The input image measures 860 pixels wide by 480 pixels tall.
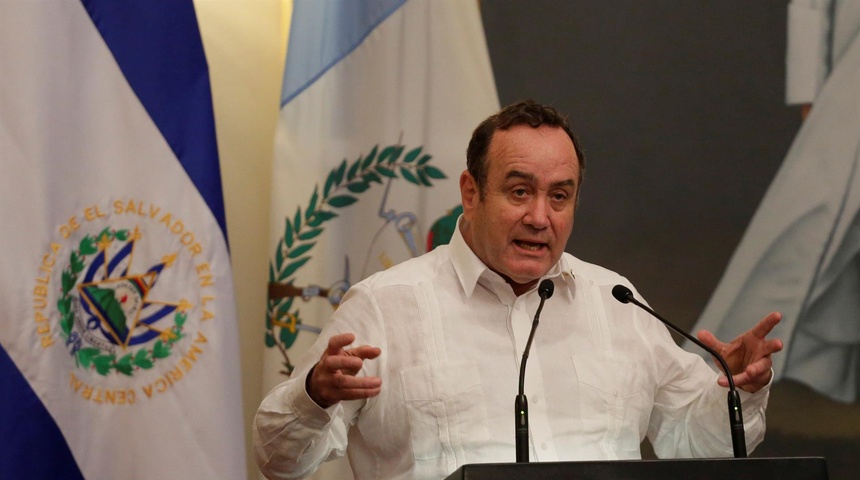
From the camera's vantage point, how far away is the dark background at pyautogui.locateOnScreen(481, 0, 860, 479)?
3.51 m

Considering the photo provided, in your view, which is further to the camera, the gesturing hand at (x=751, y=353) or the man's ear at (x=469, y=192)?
the man's ear at (x=469, y=192)

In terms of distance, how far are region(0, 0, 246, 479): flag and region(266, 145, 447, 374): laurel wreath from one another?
0.37 metres

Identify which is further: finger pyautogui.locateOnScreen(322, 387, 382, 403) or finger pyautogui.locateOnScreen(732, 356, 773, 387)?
finger pyautogui.locateOnScreen(732, 356, 773, 387)

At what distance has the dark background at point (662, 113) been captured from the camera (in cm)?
351

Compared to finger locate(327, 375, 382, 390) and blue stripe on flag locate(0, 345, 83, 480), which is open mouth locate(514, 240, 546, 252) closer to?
finger locate(327, 375, 382, 390)

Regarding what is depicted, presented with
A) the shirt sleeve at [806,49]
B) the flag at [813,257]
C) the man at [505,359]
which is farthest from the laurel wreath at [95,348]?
the shirt sleeve at [806,49]

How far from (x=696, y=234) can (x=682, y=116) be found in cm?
45

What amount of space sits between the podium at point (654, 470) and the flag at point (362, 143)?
74.9 inches

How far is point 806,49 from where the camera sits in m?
3.54

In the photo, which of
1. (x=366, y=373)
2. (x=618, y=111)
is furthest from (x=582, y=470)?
(x=618, y=111)

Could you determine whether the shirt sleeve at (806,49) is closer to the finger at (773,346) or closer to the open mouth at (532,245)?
the open mouth at (532,245)

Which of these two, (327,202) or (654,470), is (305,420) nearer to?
(654,470)

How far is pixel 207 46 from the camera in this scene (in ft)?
11.5

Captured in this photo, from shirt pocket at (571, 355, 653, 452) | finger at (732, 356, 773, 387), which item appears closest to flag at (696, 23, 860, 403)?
shirt pocket at (571, 355, 653, 452)
